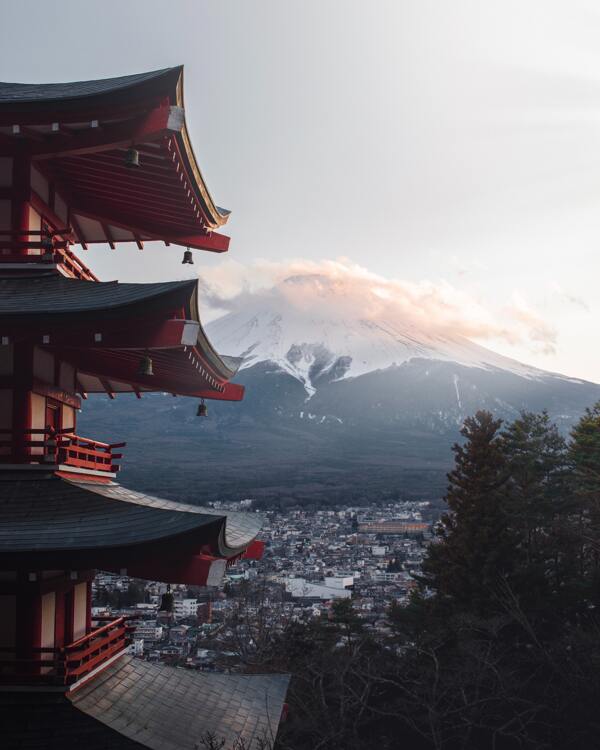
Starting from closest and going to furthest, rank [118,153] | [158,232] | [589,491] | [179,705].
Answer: [118,153], [179,705], [158,232], [589,491]

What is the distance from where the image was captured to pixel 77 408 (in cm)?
1173

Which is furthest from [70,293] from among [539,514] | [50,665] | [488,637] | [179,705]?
[539,514]

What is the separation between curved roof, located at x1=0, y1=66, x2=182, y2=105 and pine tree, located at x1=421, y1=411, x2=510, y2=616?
61.5ft

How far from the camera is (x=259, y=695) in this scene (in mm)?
12836

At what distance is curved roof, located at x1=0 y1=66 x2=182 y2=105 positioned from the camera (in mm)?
9000

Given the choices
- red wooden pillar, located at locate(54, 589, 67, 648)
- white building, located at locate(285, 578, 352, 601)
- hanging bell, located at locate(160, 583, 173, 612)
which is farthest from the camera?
white building, located at locate(285, 578, 352, 601)

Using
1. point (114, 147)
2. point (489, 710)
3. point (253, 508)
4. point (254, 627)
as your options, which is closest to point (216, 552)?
point (114, 147)

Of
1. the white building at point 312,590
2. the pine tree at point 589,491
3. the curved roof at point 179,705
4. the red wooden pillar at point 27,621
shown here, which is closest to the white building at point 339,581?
the white building at point 312,590

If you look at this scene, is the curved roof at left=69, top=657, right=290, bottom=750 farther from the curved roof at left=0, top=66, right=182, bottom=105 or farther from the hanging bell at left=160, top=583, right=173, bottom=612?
the curved roof at left=0, top=66, right=182, bottom=105

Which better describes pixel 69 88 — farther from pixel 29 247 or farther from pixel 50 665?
pixel 50 665

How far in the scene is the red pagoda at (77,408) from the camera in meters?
8.68

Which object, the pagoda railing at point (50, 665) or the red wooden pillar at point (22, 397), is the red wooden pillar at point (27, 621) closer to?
the pagoda railing at point (50, 665)

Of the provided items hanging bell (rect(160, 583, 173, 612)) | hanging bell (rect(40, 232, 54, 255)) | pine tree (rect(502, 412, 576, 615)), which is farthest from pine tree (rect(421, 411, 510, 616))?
hanging bell (rect(40, 232, 54, 255))

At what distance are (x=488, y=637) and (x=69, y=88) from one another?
774 inches
